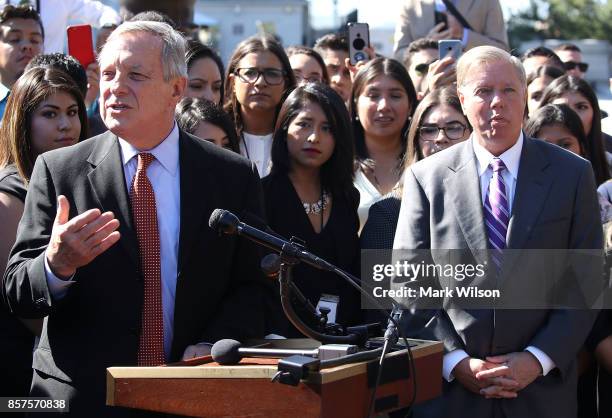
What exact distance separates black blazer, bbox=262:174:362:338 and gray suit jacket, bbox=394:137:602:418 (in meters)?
0.72

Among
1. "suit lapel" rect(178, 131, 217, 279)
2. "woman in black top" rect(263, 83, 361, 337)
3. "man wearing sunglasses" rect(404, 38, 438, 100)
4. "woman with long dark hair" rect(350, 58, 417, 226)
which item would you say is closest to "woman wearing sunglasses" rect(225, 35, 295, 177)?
"woman with long dark hair" rect(350, 58, 417, 226)

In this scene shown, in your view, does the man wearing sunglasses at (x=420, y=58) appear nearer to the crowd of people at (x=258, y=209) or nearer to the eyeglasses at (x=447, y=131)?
the crowd of people at (x=258, y=209)

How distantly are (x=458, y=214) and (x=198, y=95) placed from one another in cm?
Answer: 257

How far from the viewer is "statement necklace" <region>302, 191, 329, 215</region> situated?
5.21 metres

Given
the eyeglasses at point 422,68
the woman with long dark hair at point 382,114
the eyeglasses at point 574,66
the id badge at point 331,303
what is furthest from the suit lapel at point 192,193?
the eyeglasses at point 574,66

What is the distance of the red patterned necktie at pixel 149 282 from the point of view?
3562 mm

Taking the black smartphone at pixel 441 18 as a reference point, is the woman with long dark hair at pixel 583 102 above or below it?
below

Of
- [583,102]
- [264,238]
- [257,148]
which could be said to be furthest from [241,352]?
[583,102]

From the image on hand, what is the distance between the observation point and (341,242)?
509 centimetres

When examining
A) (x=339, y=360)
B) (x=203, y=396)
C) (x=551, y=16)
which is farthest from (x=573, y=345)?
(x=551, y=16)

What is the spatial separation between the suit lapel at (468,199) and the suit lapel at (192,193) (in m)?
1.20

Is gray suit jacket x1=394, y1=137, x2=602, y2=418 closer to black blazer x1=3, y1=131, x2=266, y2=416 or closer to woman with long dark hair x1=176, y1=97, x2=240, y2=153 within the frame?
black blazer x1=3, y1=131, x2=266, y2=416

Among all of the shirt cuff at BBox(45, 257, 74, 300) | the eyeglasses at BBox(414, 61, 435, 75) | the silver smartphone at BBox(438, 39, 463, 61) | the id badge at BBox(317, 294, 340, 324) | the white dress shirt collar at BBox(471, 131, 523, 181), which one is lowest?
the id badge at BBox(317, 294, 340, 324)

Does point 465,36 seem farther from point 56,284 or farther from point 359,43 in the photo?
point 56,284
